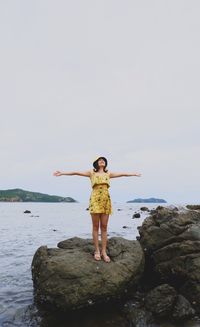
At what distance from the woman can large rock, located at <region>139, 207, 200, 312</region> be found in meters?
2.76

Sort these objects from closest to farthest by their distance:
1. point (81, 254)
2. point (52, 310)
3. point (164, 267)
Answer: point (52, 310) → point (81, 254) → point (164, 267)

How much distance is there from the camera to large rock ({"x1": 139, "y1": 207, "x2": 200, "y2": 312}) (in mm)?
13852

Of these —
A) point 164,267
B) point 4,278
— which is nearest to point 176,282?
point 164,267

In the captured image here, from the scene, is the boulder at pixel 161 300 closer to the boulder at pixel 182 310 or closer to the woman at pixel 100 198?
the boulder at pixel 182 310

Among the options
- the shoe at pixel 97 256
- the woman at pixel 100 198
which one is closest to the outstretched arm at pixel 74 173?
the woman at pixel 100 198

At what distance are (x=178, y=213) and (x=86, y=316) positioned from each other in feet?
21.8

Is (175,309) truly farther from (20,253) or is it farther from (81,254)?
(20,253)

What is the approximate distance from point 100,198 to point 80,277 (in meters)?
2.88

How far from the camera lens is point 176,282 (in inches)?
570

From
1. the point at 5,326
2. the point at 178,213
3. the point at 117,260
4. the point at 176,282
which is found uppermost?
the point at 178,213

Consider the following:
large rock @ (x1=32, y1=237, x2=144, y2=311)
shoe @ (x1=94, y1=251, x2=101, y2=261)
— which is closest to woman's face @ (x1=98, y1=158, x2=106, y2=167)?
shoe @ (x1=94, y1=251, x2=101, y2=261)

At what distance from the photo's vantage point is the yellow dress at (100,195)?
43.8 feet

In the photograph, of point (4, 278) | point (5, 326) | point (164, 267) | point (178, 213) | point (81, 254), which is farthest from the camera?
point (4, 278)

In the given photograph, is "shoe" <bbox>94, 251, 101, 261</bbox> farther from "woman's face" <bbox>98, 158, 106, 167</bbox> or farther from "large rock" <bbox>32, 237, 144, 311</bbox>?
"woman's face" <bbox>98, 158, 106, 167</bbox>
